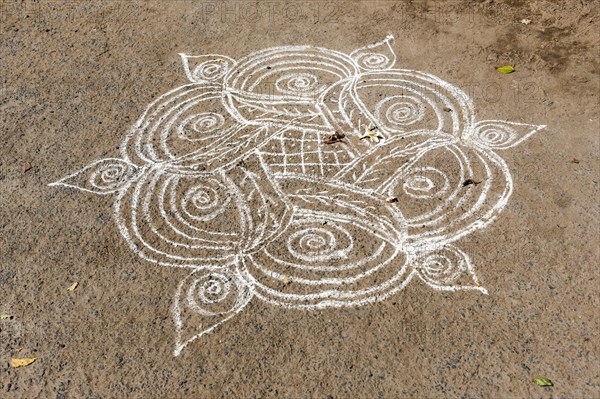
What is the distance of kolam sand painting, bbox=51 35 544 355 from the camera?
14.9ft

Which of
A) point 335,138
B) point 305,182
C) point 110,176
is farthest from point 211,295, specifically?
point 335,138

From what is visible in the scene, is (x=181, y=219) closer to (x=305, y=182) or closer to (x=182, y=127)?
(x=305, y=182)

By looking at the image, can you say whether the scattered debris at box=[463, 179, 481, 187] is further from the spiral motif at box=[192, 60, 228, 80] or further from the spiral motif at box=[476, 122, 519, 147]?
the spiral motif at box=[192, 60, 228, 80]

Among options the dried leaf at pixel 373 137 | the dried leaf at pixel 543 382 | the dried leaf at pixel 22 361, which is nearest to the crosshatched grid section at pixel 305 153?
the dried leaf at pixel 373 137

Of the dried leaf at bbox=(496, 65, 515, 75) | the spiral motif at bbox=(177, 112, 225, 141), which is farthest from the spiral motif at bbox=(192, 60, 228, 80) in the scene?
the dried leaf at bbox=(496, 65, 515, 75)

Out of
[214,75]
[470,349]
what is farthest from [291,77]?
[470,349]

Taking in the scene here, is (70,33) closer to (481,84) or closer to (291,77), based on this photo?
(291,77)

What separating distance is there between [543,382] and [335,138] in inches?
120

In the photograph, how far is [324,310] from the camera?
171 inches

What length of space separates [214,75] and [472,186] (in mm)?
3395

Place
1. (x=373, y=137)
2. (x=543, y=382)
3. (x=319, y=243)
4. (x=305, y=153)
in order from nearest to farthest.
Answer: (x=543, y=382), (x=319, y=243), (x=305, y=153), (x=373, y=137)

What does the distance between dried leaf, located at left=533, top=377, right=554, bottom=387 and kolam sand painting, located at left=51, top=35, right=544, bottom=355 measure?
0.79 m

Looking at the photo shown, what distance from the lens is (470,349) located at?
4066 mm

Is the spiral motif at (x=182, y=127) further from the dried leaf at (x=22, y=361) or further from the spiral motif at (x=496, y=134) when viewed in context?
the spiral motif at (x=496, y=134)
